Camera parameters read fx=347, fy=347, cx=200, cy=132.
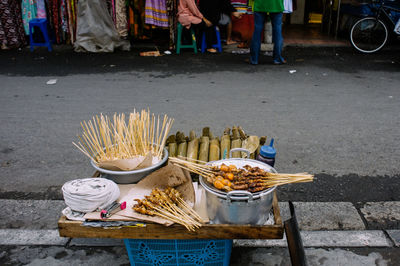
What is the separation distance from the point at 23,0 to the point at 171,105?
631 cm

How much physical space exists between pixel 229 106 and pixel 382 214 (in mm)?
2897

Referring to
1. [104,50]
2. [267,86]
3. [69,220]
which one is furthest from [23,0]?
[69,220]

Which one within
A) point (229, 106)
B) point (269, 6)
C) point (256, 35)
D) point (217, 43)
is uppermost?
point (269, 6)

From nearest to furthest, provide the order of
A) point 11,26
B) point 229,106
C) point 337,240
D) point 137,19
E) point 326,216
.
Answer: point 337,240, point 326,216, point 229,106, point 11,26, point 137,19

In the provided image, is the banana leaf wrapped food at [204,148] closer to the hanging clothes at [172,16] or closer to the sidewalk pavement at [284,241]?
the sidewalk pavement at [284,241]

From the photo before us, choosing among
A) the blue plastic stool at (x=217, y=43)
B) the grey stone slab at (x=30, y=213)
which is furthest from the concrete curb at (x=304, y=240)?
the blue plastic stool at (x=217, y=43)

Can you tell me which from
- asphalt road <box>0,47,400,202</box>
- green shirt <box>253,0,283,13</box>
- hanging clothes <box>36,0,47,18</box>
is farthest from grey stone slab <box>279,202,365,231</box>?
hanging clothes <box>36,0,47,18</box>

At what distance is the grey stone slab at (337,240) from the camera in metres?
2.73

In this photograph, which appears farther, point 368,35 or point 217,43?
point 217,43

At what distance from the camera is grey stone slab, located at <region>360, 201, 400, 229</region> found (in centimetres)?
293

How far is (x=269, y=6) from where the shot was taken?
699 centimetres

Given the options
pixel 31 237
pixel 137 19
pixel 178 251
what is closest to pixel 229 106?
pixel 31 237

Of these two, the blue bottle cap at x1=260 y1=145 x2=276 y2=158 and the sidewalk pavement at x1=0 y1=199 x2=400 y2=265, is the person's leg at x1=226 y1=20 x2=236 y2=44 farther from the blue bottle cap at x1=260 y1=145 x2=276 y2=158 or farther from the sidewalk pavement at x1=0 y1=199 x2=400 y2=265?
the blue bottle cap at x1=260 y1=145 x2=276 y2=158

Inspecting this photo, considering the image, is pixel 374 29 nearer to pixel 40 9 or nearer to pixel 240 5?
pixel 240 5
